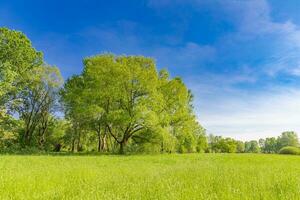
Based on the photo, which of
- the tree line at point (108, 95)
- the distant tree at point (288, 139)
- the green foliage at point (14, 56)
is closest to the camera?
the tree line at point (108, 95)

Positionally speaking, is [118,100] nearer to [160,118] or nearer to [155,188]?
[160,118]

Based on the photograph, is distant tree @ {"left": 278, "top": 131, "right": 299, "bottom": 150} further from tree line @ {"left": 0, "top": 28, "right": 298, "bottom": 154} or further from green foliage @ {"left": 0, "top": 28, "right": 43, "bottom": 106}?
green foliage @ {"left": 0, "top": 28, "right": 43, "bottom": 106}

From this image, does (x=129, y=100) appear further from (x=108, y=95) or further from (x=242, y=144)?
(x=242, y=144)

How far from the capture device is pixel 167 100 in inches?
1457

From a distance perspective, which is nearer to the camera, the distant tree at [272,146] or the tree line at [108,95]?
the tree line at [108,95]

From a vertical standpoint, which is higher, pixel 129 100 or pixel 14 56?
pixel 14 56

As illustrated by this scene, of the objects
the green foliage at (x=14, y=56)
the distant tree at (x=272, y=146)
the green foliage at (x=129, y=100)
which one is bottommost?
the distant tree at (x=272, y=146)

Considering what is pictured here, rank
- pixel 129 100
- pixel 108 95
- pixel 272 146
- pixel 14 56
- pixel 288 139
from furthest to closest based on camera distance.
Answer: pixel 272 146
pixel 288 139
pixel 14 56
pixel 129 100
pixel 108 95

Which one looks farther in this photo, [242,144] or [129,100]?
[242,144]

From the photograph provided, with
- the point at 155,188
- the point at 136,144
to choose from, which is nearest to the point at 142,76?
the point at 136,144

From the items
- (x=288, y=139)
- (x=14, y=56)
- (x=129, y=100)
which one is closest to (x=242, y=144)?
(x=288, y=139)

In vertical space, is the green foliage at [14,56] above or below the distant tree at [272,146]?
above

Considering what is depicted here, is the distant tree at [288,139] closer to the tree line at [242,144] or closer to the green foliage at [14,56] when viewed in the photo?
the tree line at [242,144]

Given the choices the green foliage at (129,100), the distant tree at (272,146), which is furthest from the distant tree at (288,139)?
the green foliage at (129,100)
